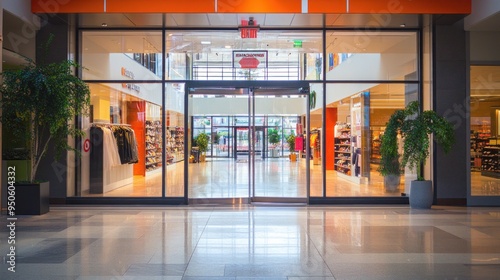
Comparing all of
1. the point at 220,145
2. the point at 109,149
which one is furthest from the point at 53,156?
the point at 220,145

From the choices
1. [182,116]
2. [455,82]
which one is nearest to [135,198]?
[182,116]

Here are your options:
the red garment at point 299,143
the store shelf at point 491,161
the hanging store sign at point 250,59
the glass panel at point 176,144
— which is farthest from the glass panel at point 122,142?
the store shelf at point 491,161

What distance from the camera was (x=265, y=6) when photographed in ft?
28.3

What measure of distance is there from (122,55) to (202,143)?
2663mm

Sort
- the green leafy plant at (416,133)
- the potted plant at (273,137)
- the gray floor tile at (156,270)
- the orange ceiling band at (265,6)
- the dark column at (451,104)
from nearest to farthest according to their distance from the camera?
the gray floor tile at (156,270) < the orange ceiling band at (265,6) < the green leafy plant at (416,133) < the dark column at (451,104) < the potted plant at (273,137)

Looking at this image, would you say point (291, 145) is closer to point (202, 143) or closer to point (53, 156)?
point (202, 143)

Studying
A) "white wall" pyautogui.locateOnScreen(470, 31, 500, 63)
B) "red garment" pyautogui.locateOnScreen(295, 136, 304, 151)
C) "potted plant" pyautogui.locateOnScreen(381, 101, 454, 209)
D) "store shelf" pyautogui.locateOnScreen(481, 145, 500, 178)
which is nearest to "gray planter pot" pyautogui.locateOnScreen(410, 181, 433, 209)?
"potted plant" pyautogui.locateOnScreen(381, 101, 454, 209)

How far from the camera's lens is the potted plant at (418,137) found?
8852 mm

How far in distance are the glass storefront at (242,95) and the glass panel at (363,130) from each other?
0.13ft

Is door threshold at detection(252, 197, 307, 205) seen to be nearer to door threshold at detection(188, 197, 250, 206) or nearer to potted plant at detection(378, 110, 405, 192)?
door threshold at detection(188, 197, 250, 206)

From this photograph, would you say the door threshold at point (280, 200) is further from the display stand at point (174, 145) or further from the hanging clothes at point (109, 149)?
the hanging clothes at point (109, 149)

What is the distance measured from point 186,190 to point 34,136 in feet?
10.1

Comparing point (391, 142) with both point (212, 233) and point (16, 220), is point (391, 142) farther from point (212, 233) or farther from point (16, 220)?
point (16, 220)

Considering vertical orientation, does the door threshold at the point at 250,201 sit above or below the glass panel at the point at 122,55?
below
